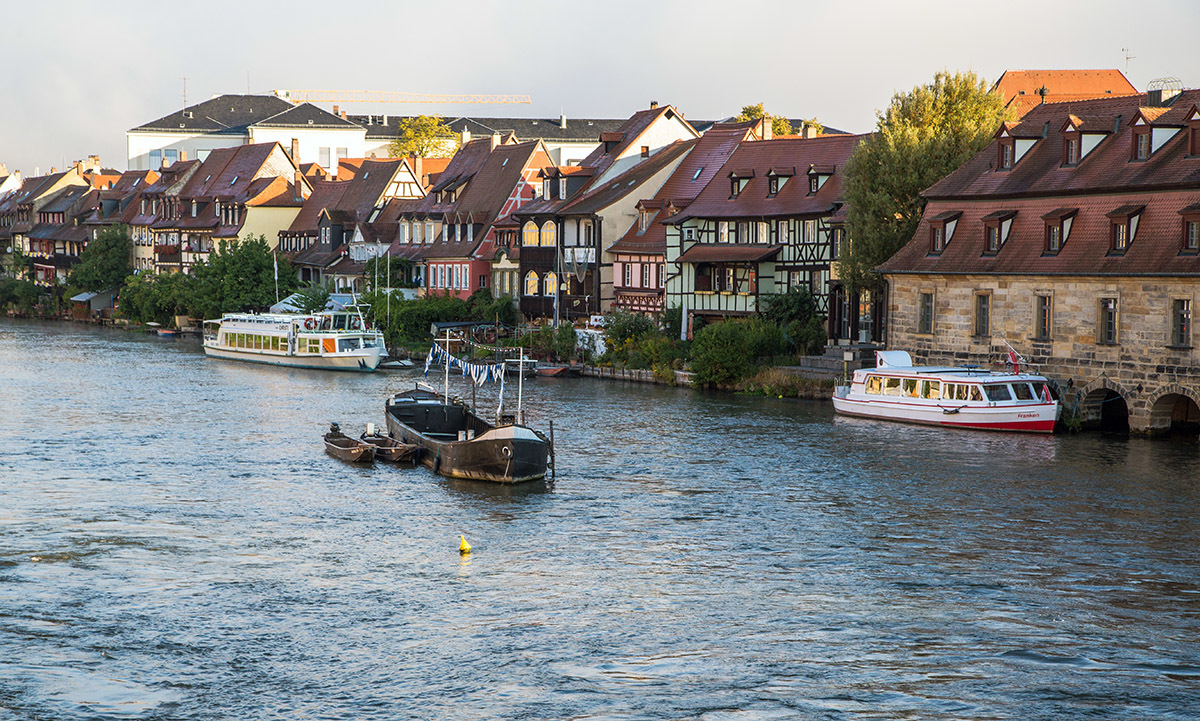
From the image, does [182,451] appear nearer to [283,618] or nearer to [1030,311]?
[283,618]

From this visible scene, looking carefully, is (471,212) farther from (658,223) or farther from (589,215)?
(658,223)

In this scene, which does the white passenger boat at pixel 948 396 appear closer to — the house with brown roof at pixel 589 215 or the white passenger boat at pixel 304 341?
the house with brown roof at pixel 589 215

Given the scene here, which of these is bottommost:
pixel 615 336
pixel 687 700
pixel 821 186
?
pixel 687 700

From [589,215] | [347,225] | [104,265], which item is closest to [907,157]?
[589,215]

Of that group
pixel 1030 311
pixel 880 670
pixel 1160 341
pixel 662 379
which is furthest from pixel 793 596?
pixel 662 379

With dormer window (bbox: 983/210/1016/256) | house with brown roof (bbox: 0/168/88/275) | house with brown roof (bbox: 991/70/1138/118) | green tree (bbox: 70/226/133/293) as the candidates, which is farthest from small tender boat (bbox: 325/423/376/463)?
house with brown roof (bbox: 0/168/88/275)

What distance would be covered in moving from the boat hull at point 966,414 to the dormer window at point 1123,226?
16.4 feet

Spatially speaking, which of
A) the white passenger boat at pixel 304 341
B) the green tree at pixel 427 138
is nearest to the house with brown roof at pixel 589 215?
the white passenger boat at pixel 304 341

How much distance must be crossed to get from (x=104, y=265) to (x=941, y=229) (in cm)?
8361

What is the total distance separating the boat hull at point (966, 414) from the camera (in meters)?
44.0

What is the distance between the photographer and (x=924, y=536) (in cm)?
3034

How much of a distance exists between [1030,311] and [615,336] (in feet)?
73.9

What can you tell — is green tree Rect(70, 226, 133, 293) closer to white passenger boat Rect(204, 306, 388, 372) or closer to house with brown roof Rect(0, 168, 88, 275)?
house with brown roof Rect(0, 168, 88, 275)

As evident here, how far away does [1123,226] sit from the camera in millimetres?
43469
